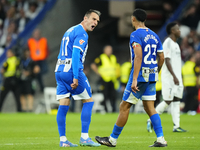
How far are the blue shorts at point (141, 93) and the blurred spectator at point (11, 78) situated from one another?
11.5 m

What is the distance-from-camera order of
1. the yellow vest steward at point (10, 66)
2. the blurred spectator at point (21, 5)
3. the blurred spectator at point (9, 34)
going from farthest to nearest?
the blurred spectator at point (21, 5) → the blurred spectator at point (9, 34) → the yellow vest steward at point (10, 66)

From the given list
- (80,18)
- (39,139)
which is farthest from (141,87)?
(80,18)

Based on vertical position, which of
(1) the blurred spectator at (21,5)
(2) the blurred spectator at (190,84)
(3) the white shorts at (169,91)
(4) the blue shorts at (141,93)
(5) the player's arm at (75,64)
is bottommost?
(2) the blurred spectator at (190,84)

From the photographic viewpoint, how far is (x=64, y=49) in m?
7.16

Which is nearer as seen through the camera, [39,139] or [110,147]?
[110,147]

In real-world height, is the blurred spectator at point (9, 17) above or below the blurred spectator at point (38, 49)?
above

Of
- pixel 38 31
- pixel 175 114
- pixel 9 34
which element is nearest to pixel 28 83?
pixel 38 31

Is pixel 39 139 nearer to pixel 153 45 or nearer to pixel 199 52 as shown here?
pixel 153 45

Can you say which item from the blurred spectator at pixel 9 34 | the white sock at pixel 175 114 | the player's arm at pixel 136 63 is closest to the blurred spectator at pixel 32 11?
the blurred spectator at pixel 9 34

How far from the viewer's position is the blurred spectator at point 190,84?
667 inches

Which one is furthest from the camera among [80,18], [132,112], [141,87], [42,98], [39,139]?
[80,18]

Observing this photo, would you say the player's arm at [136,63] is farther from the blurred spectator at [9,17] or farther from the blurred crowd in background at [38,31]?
the blurred spectator at [9,17]

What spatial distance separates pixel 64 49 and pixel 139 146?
200 cm

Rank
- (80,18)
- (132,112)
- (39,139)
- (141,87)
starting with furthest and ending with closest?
(80,18) < (132,112) < (39,139) < (141,87)
